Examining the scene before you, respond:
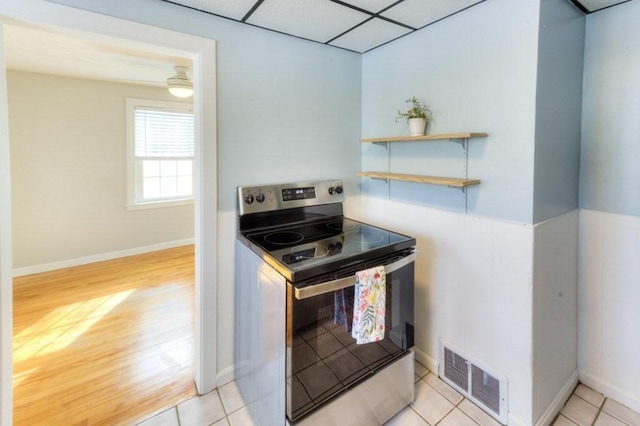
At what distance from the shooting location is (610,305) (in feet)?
5.57

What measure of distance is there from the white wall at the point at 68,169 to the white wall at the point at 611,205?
455cm

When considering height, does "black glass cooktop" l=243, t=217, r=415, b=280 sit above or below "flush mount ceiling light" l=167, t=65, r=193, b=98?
below

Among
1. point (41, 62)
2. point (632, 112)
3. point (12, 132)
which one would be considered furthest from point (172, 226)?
point (632, 112)

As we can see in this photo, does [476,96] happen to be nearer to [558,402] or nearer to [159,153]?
[558,402]

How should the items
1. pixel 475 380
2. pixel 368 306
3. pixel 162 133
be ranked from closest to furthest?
pixel 368 306, pixel 475 380, pixel 162 133

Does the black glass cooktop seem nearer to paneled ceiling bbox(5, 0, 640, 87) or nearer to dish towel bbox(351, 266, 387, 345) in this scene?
dish towel bbox(351, 266, 387, 345)

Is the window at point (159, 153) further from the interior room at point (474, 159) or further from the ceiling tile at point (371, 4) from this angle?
the ceiling tile at point (371, 4)

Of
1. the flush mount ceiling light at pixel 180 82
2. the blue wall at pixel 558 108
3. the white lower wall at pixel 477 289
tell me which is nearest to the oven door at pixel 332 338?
the white lower wall at pixel 477 289

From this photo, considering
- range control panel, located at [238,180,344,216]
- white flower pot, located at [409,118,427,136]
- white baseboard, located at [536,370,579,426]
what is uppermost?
white flower pot, located at [409,118,427,136]

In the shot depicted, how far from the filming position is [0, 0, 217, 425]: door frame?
128cm

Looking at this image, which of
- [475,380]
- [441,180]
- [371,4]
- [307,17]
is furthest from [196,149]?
[475,380]

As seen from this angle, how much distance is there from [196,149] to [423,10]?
141 centimetres

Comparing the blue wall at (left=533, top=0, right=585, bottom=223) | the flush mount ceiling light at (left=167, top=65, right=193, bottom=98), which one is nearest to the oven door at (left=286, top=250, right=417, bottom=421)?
the blue wall at (left=533, top=0, right=585, bottom=223)

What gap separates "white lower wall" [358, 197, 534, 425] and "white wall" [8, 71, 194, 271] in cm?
365
